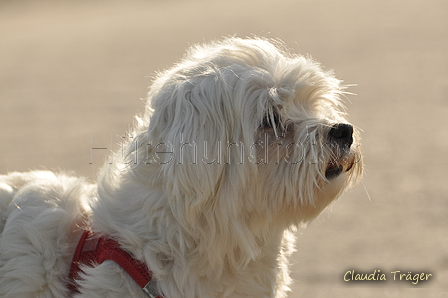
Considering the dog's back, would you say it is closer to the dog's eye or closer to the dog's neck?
the dog's neck

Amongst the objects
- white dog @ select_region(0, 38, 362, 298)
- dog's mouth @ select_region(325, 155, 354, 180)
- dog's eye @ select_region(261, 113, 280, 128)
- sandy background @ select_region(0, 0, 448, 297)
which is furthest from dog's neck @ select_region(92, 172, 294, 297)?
sandy background @ select_region(0, 0, 448, 297)

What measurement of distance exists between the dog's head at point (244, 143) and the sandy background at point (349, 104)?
A: 2.17m

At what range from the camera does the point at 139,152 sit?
2.91 m

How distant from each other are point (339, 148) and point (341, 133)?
7 cm

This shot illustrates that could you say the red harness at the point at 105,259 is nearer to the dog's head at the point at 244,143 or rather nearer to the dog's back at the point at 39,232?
the dog's back at the point at 39,232

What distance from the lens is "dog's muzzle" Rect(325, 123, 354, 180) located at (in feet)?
9.21

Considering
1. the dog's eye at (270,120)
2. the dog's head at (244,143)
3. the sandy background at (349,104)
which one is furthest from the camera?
the sandy background at (349,104)

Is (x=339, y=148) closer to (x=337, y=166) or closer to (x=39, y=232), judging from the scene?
(x=337, y=166)

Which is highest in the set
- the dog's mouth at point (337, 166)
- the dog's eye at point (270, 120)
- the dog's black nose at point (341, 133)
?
the dog's eye at point (270, 120)

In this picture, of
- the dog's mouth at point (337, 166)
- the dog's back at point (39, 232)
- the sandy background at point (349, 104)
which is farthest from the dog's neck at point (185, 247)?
the sandy background at point (349, 104)

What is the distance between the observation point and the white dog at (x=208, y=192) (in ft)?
9.02

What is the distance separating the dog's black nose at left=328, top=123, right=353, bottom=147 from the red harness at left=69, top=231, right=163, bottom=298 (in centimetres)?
111

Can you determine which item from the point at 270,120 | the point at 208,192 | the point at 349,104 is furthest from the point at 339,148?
the point at 349,104

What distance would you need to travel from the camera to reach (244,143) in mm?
2805
